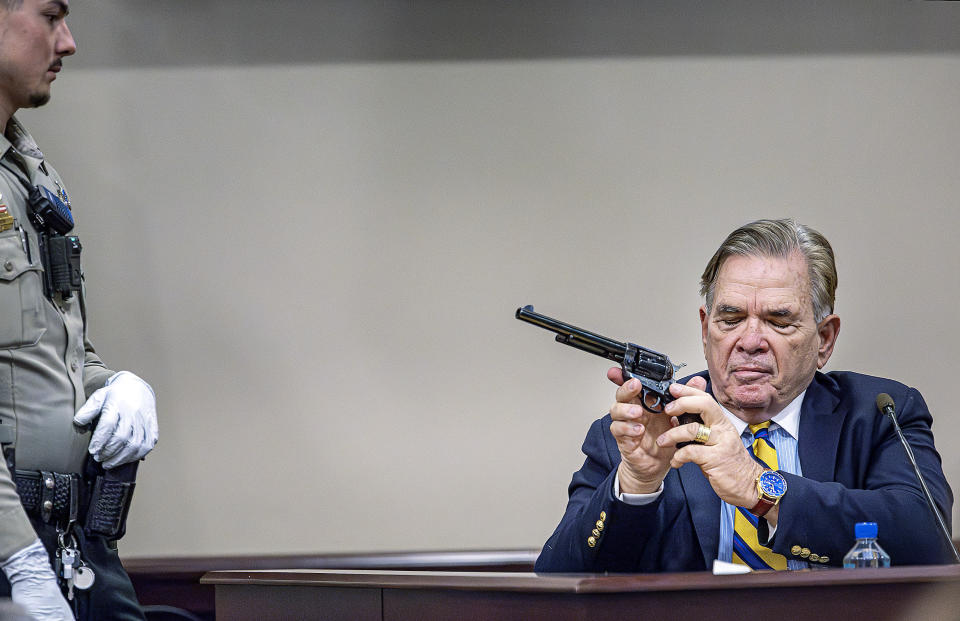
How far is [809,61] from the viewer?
123 inches

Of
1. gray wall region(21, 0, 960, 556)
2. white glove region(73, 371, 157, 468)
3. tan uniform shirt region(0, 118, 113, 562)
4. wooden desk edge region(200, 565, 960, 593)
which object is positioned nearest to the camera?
wooden desk edge region(200, 565, 960, 593)

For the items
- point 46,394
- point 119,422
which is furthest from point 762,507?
point 46,394

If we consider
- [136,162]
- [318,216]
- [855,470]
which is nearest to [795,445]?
[855,470]

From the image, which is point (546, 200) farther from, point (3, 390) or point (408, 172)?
point (3, 390)

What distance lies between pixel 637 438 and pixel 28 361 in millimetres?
1083

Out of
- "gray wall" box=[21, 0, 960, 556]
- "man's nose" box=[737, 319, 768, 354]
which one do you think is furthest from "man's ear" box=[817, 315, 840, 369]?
"gray wall" box=[21, 0, 960, 556]

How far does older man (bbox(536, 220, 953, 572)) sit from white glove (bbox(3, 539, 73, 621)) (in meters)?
0.91

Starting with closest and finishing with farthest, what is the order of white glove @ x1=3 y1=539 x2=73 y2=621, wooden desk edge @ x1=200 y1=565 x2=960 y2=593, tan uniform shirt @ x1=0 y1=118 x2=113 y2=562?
wooden desk edge @ x1=200 y1=565 x2=960 y2=593 < white glove @ x1=3 y1=539 x2=73 y2=621 < tan uniform shirt @ x1=0 y1=118 x2=113 y2=562

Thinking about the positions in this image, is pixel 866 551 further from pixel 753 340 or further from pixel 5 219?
pixel 5 219

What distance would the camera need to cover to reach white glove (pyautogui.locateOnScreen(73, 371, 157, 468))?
175 cm

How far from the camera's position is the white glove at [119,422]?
1.75 meters

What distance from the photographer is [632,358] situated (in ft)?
5.66

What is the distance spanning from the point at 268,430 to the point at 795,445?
5.68 feet

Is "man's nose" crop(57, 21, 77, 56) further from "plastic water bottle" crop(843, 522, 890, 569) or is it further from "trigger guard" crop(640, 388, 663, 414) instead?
"plastic water bottle" crop(843, 522, 890, 569)
